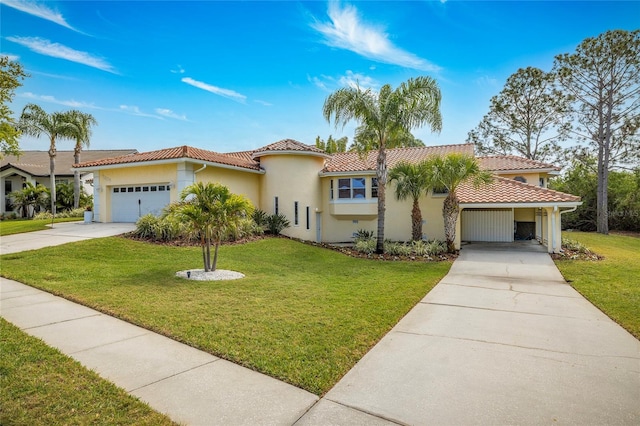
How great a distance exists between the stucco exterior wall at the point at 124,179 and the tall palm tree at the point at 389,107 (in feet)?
27.1

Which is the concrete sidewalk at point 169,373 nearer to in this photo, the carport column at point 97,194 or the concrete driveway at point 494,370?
the concrete driveway at point 494,370

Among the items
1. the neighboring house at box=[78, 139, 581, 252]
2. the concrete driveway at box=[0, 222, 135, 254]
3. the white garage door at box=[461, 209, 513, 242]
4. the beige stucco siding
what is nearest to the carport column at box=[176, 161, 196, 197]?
the neighboring house at box=[78, 139, 581, 252]

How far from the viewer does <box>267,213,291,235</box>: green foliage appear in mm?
18531

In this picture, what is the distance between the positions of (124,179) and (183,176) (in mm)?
4738

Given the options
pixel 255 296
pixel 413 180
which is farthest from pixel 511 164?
pixel 255 296

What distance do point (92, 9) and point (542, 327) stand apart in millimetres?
14790

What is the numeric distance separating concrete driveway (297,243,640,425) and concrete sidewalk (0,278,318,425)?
50 cm

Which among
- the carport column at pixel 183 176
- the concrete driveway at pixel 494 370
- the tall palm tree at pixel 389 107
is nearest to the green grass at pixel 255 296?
the concrete driveway at pixel 494 370

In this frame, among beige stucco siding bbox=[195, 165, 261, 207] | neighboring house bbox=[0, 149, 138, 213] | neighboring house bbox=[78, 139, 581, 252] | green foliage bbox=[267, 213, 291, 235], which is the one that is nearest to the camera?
beige stucco siding bbox=[195, 165, 261, 207]

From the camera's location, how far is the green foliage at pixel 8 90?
16.4 feet

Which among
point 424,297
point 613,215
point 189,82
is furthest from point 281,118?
point 613,215

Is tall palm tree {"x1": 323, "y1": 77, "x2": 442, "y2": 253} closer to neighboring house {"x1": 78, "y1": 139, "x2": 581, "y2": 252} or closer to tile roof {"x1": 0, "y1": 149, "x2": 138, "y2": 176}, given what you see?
neighboring house {"x1": 78, "y1": 139, "x2": 581, "y2": 252}

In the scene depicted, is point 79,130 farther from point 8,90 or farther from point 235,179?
point 8,90

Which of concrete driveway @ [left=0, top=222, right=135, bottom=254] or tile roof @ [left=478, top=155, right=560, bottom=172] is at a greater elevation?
tile roof @ [left=478, top=155, right=560, bottom=172]
